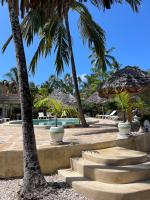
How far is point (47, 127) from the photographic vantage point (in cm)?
1464

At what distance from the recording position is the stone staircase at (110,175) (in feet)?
20.9

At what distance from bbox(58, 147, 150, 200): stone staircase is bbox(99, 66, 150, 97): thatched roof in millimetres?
5412

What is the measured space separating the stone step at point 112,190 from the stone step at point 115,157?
2.54 feet

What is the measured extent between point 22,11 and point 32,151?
3.63 meters

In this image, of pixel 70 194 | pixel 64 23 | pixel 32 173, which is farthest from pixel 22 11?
pixel 64 23

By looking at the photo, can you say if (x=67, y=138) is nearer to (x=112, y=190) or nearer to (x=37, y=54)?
(x=112, y=190)

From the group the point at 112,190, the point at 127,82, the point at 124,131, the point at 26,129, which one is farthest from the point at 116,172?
the point at 127,82

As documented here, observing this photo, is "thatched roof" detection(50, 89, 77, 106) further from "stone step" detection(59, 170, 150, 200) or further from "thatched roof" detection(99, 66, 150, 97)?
"stone step" detection(59, 170, 150, 200)

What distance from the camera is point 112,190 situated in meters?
6.38

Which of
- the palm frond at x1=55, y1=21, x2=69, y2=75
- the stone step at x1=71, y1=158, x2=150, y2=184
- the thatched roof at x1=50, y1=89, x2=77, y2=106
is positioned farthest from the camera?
the thatched roof at x1=50, y1=89, x2=77, y2=106

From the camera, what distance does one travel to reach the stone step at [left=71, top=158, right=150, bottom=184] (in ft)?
22.5

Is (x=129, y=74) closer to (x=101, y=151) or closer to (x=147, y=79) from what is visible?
(x=147, y=79)

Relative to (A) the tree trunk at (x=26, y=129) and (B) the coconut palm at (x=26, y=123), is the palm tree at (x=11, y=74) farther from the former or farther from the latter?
(A) the tree trunk at (x=26, y=129)

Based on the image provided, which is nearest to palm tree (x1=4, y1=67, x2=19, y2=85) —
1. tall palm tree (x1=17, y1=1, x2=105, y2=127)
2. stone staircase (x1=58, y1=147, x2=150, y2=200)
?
tall palm tree (x1=17, y1=1, x2=105, y2=127)
